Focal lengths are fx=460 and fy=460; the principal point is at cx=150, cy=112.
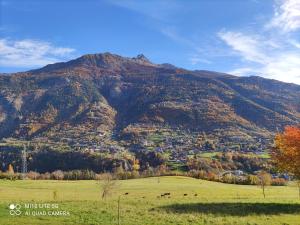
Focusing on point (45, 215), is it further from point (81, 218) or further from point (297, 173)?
point (297, 173)

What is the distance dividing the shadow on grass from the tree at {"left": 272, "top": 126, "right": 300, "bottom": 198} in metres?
5.12

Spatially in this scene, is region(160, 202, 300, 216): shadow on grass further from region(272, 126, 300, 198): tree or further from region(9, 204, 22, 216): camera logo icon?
region(9, 204, 22, 216): camera logo icon

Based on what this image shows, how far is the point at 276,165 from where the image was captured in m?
64.9

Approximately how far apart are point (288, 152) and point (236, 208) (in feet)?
35.6

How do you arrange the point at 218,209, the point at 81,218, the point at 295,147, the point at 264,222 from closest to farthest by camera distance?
the point at 81,218, the point at 264,222, the point at 218,209, the point at 295,147

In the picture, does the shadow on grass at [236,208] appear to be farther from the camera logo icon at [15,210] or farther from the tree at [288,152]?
the camera logo icon at [15,210]

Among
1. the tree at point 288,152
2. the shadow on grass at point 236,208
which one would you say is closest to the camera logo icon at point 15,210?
the shadow on grass at point 236,208

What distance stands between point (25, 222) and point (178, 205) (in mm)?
23522

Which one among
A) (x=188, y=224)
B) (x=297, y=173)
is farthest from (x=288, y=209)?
(x=188, y=224)

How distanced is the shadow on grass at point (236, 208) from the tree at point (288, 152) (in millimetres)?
5120

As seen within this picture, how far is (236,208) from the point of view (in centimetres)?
5819

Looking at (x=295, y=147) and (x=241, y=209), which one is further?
(x=295, y=147)

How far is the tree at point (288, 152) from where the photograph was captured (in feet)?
202

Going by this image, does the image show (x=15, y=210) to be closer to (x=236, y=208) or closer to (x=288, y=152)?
(x=236, y=208)
